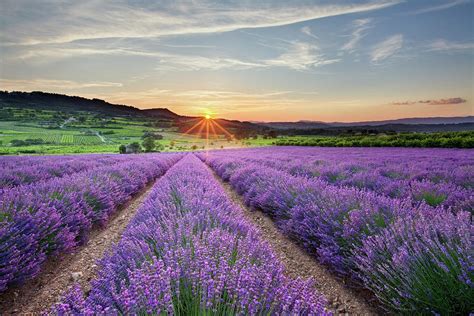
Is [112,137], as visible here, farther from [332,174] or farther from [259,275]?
[259,275]

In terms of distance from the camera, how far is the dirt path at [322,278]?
2.60 meters

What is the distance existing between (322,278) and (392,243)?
1.06 meters

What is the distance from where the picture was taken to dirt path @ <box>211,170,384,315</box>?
260 cm

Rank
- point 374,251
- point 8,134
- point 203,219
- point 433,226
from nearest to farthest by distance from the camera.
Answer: point 433,226 < point 374,251 < point 203,219 < point 8,134

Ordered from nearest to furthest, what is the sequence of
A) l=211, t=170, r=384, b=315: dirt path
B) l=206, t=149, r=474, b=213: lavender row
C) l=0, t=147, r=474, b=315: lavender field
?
l=0, t=147, r=474, b=315: lavender field → l=211, t=170, r=384, b=315: dirt path → l=206, t=149, r=474, b=213: lavender row

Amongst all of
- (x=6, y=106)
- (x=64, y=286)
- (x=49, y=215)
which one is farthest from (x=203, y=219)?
(x=6, y=106)

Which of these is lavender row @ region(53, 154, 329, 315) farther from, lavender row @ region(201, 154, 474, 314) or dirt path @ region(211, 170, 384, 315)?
dirt path @ region(211, 170, 384, 315)

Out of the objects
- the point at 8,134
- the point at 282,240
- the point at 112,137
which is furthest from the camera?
the point at 112,137

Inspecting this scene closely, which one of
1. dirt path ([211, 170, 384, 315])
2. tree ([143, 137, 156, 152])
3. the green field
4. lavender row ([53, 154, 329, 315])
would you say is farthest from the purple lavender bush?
the green field

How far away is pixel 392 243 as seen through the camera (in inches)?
A: 93.9

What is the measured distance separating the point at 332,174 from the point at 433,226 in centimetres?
510

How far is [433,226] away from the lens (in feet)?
7.48

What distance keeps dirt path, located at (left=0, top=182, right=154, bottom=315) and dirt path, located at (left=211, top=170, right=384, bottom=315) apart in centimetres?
218

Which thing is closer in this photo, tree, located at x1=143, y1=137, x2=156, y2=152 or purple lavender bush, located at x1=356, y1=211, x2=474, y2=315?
purple lavender bush, located at x1=356, y1=211, x2=474, y2=315
